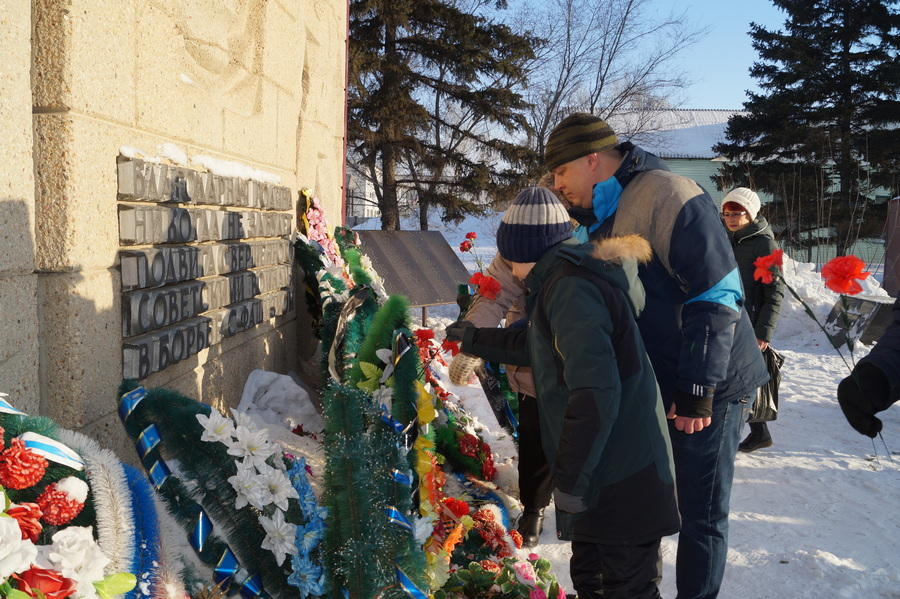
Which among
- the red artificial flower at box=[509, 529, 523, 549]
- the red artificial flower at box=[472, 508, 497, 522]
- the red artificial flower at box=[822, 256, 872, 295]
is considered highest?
the red artificial flower at box=[822, 256, 872, 295]

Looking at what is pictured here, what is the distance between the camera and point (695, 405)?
2.33 m

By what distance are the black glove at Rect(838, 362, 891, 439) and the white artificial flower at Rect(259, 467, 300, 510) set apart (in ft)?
5.15

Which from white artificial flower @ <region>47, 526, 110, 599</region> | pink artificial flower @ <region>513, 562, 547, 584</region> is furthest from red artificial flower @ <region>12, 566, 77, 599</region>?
pink artificial flower @ <region>513, 562, 547, 584</region>

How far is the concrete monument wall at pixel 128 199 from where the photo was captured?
1968 millimetres

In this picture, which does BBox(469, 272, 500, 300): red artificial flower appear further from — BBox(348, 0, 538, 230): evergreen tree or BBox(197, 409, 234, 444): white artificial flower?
BBox(348, 0, 538, 230): evergreen tree

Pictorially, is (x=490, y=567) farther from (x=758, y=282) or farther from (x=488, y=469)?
(x=758, y=282)

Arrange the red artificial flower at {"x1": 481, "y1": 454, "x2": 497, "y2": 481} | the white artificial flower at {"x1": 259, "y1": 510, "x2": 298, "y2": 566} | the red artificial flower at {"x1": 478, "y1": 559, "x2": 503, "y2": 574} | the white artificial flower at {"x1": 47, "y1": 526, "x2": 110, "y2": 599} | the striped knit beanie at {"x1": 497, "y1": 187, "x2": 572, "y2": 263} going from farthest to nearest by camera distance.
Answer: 1. the red artificial flower at {"x1": 481, "y1": 454, "x2": 497, "y2": 481}
2. the red artificial flower at {"x1": 478, "y1": 559, "x2": 503, "y2": 574}
3. the striped knit beanie at {"x1": 497, "y1": 187, "x2": 572, "y2": 263}
4. the white artificial flower at {"x1": 259, "y1": 510, "x2": 298, "y2": 566}
5. the white artificial flower at {"x1": 47, "y1": 526, "x2": 110, "y2": 599}

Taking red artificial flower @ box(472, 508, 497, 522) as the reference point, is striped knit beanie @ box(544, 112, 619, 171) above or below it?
above

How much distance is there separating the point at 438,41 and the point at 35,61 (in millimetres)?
12212

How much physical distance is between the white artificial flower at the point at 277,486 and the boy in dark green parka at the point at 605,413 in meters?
0.79

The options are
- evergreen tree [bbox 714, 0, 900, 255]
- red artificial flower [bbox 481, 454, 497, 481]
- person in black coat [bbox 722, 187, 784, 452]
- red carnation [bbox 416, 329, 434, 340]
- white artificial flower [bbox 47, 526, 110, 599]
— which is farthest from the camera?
evergreen tree [bbox 714, 0, 900, 255]

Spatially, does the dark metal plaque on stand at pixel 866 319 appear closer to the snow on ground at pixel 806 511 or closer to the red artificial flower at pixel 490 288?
the snow on ground at pixel 806 511

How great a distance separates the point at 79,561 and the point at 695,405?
1839 millimetres

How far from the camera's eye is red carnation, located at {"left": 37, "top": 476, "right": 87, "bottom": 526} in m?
1.42
